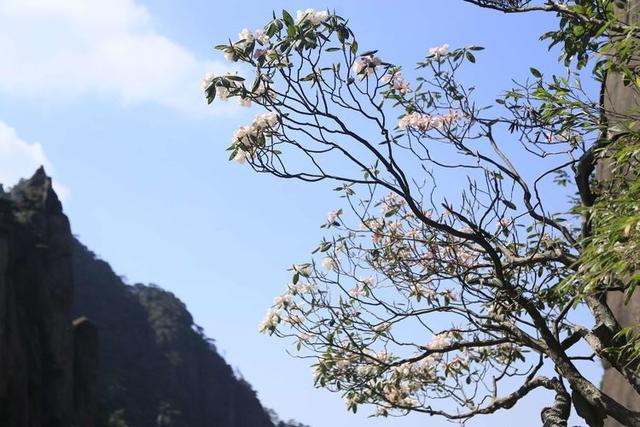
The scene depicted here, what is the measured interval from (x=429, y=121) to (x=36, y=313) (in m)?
31.5

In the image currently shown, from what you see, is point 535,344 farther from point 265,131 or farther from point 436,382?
point 265,131

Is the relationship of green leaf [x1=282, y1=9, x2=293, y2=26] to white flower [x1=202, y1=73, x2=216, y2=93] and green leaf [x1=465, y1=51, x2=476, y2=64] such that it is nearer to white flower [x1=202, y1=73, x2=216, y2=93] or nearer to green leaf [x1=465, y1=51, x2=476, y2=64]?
white flower [x1=202, y1=73, x2=216, y2=93]

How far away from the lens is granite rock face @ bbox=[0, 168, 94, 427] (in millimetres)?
31359

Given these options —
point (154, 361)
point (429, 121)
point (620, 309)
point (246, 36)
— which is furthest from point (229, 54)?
point (154, 361)

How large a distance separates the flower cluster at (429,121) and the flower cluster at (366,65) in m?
0.95

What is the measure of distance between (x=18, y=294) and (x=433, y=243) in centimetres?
3102

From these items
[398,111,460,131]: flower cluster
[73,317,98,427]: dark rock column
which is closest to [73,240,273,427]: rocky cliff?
[73,317,98,427]: dark rock column

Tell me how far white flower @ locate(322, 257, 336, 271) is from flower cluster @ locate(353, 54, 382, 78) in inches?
70.3

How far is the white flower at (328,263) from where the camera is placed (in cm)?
766

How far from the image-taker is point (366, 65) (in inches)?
257

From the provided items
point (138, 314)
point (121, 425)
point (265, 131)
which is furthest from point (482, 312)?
point (138, 314)

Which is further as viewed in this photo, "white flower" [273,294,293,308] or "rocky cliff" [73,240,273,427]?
"rocky cliff" [73,240,273,427]

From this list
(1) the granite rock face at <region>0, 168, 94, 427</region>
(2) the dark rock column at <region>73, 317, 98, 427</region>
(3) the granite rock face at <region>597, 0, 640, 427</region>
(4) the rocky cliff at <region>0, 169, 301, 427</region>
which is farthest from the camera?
(2) the dark rock column at <region>73, 317, 98, 427</region>

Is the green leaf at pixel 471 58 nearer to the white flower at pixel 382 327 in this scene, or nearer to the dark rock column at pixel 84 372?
the white flower at pixel 382 327
